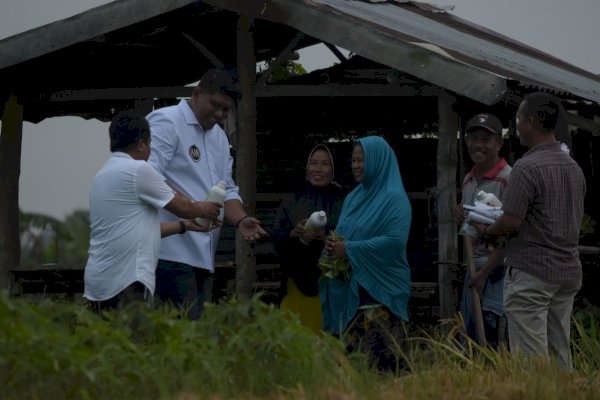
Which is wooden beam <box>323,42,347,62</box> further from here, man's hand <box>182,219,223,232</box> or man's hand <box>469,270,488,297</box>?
man's hand <box>182,219,223,232</box>

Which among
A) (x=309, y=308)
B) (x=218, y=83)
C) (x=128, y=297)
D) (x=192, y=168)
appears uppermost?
(x=218, y=83)

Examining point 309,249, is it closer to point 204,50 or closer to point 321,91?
point 321,91

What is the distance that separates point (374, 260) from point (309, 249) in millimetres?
652

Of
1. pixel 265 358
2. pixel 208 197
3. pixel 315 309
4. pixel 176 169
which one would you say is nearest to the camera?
pixel 265 358

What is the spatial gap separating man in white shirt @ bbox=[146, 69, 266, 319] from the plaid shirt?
5.23 ft

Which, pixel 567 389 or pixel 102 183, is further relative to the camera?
pixel 102 183

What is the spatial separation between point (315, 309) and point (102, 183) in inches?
96.9

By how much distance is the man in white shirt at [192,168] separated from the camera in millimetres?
6898

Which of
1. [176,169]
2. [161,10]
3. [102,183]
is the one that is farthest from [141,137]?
[161,10]

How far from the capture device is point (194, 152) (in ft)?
23.6

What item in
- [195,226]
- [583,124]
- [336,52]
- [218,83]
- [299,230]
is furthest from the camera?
[336,52]

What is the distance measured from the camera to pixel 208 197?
21.8 feet

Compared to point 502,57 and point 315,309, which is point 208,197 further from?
point 502,57

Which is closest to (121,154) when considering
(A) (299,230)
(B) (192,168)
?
(B) (192,168)
